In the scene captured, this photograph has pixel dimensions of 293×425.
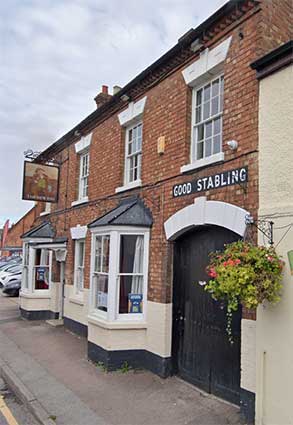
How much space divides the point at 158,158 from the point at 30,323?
8.07 meters

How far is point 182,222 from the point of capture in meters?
7.00

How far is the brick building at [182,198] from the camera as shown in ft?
19.3

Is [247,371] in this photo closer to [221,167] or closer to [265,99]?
[221,167]

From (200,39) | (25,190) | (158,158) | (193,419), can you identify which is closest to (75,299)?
(25,190)

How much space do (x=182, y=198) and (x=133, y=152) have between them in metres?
2.74

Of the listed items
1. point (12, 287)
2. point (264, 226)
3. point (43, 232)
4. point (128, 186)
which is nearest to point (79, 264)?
point (43, 232)

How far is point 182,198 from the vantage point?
7.16 meters

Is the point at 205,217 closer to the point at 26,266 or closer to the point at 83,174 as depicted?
the point at 83,174

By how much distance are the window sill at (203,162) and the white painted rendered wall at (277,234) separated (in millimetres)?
892

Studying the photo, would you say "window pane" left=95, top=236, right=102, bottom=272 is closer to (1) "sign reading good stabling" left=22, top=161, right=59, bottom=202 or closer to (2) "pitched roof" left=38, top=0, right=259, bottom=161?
(2) "pitched roof" left=38, top=0, right=259, bottom=161

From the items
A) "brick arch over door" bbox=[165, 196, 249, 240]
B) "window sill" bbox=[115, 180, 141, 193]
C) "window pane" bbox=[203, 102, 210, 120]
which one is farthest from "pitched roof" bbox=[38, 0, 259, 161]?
"brick arch over door" bbox=[165, 196, 249, 240]

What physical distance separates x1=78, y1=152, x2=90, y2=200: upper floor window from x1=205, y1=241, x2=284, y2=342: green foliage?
7.78 metres

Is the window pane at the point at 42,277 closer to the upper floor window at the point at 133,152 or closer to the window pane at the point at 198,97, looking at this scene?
the upper floor window at the point at 133,152

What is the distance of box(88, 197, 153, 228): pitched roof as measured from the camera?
26.0ft
